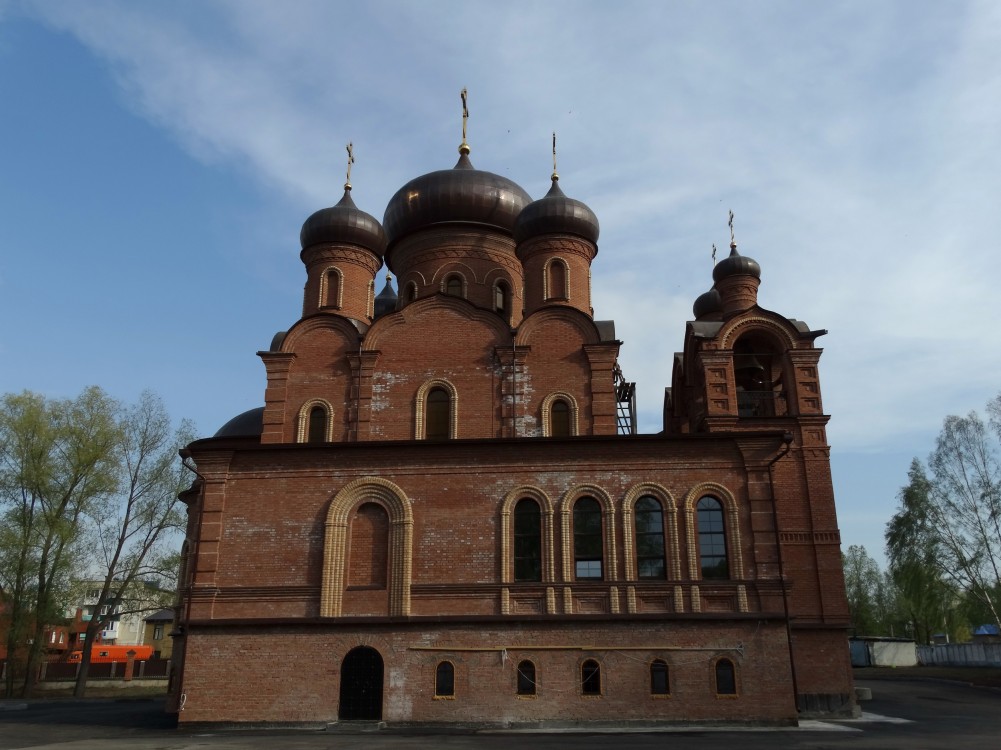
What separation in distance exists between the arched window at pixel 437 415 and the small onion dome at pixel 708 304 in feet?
30.7

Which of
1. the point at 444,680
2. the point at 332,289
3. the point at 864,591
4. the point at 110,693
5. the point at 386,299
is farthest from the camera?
the point at 864,591

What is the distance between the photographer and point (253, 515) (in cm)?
1562

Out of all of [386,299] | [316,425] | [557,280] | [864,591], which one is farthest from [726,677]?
[864,591]

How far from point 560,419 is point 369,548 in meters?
4.93

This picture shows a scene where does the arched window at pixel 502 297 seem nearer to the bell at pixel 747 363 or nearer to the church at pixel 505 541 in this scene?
the church at pixel 505 541

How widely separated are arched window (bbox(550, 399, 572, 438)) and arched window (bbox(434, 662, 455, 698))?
5.34m

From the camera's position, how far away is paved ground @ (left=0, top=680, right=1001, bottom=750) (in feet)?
38.5

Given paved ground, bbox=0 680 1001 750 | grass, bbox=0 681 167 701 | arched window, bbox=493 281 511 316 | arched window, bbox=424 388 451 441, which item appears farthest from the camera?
grass, bbox=0 681 167 701

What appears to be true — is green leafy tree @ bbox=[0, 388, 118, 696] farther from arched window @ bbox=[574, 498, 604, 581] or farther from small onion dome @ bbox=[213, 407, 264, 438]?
arched window @ bbox=[574, 498, 604, 581]

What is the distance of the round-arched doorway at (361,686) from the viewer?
46.7 ft

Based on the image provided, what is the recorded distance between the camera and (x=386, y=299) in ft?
87.9

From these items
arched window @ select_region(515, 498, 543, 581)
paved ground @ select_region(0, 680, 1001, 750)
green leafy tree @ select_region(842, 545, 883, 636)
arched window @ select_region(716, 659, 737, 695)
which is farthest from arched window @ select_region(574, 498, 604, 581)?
green leafy tree @ select_region(842, 545, 883, 636)

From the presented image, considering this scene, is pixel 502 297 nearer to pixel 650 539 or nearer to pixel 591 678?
pixel 650 539

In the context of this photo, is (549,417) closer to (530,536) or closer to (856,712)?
(530,536)
